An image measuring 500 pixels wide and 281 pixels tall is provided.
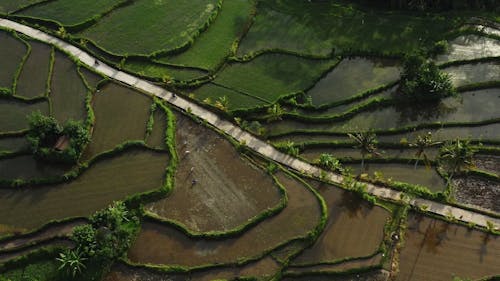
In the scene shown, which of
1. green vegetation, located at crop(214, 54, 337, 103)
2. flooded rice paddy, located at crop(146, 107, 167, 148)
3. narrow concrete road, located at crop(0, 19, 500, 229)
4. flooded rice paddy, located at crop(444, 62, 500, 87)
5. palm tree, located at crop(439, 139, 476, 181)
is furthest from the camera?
flooded rice paddy, located at crop(444, 62, 500, 87)

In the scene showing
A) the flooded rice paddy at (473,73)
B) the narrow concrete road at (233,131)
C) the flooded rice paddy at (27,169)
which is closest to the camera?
the narrow concrete road at (233,131)

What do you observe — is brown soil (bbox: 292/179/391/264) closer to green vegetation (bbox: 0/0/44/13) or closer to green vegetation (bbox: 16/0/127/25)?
green vegetation (bbox: 16/0/127/25)

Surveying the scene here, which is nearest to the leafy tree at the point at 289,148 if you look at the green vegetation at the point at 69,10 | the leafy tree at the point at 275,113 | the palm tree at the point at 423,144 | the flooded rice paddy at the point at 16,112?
the leafy tree at the point at 275,113

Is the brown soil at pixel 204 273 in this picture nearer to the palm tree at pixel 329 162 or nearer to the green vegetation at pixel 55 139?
the palm tree at pixel 329 162

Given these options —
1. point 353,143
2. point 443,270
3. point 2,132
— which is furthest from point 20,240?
point 443,270

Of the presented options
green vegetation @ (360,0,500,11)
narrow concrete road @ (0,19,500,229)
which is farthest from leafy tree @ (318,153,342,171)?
green vegetation @ (360,0,500,11)

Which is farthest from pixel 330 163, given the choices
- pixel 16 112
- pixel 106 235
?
pixel 16 112

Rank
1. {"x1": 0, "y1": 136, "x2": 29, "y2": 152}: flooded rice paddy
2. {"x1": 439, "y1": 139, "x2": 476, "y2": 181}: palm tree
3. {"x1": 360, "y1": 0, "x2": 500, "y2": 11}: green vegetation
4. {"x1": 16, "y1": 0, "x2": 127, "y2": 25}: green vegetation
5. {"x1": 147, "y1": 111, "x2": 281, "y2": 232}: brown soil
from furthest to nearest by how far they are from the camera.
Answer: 1. {"x1": 16, "y1": 0, "x2": 127, "y2": 25}: green vegetation
2. {"x1": 360, "y1": 0, "x2": 500, "y2": 11}: green vegetation
3. {"x1": 0, "y1": 136, "x2": 29, "y2": 152}: flooded rice paddy
4. {"x1": 147, "y1": 111, "x2": 281, "y2": 232}: brown soil
5. {"x1": 439, "y1": 139, "x2": 476, "y2": 181}: palm tree
